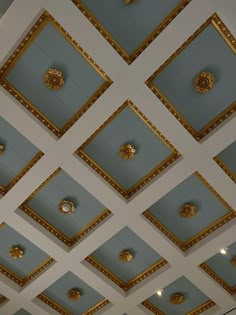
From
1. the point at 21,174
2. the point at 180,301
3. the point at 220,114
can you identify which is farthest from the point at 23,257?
the point at 220,114

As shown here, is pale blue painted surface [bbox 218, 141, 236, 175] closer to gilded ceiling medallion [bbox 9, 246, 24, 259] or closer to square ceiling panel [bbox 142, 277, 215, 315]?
square ceiling panel [bbox 142, 277, 215, 315]

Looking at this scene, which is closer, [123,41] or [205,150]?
[123,41]

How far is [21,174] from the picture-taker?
6980 millimetres

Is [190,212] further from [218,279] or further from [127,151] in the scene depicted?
[218,279]

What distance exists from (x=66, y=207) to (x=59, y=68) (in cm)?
262

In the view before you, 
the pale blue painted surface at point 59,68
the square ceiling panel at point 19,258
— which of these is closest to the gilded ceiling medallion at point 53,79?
the pale blue painted surface at point 59,68

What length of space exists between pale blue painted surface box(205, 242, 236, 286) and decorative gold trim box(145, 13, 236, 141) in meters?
2.60

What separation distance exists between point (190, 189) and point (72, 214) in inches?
90.3

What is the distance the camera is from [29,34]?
5637 millimetres

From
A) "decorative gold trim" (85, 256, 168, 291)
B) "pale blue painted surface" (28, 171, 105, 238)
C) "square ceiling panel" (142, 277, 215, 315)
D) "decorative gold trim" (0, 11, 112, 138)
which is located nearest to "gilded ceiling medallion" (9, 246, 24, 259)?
"pale blue painted surface" (28, 171, 105, 238)

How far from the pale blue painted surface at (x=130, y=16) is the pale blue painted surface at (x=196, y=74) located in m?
0.60

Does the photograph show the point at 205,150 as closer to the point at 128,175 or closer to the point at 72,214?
the point at 128,175

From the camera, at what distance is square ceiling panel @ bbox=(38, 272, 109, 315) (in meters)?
8.40

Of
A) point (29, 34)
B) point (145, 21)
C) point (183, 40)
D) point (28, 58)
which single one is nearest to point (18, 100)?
point (28, 58)
